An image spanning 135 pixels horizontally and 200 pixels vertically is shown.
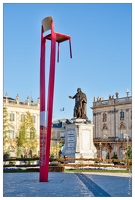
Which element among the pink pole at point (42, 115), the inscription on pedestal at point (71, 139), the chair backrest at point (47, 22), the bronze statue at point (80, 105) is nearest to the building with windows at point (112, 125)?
the bronze statue at point (80, 105)

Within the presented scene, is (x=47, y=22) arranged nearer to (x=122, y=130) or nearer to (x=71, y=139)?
(x=71, y=139)

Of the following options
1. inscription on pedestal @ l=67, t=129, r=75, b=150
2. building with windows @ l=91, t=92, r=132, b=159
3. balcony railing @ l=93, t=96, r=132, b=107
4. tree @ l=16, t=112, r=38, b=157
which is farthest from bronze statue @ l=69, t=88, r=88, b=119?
balcony railing @ l=93, t=96, r=132, b=107

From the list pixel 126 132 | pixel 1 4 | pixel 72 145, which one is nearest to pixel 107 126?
pixel 126 132

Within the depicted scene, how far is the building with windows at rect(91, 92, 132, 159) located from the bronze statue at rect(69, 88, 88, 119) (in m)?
35.8

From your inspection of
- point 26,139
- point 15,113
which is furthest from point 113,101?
point 26,139

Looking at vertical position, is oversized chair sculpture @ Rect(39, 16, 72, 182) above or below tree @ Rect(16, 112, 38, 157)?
above

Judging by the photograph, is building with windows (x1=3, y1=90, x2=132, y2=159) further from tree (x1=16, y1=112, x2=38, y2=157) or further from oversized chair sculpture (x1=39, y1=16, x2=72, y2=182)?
oversized chair sculpture (x1=39, y1=16, x2=72, y2=182)

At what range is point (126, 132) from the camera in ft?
222

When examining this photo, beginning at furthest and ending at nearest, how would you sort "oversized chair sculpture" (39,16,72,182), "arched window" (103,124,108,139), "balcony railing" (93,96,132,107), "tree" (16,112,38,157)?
"arched window" (103,124,108,139)
"balcony railing" (93,96,132,107)
"tree" (16,112,38,157)
"oversized chair sculpture" (39,16,72,182)

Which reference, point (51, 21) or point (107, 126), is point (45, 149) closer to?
point (51, 21)

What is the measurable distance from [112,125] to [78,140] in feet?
137

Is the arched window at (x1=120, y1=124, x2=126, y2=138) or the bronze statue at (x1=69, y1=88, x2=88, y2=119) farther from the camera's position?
the arched window at (x1=120, y1=124, x2=126, y2=138)

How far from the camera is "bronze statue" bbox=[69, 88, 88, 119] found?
2992 cm

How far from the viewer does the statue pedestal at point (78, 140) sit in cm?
2897
